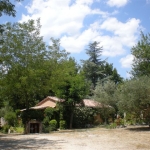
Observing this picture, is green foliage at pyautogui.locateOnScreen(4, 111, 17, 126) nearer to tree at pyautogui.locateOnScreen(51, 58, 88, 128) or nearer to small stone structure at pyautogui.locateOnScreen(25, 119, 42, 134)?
small stone structure at pyautogui.locateOnScreen(25, 119, 42, 134)

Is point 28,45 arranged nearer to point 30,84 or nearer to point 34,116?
point 30,84

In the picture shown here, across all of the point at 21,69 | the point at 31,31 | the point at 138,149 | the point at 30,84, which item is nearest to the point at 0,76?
the point at 21,69

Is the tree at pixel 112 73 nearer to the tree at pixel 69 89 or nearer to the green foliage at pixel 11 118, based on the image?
the tree at pixel 69 89

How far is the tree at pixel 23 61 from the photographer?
20.5 m

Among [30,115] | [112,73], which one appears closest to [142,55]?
[30,115]

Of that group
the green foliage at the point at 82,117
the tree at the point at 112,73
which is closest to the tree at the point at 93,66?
the tree at the point at 112,73

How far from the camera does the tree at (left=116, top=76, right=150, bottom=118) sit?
2366 cm

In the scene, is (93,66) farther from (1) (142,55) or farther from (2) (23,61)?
(2) (23,61)

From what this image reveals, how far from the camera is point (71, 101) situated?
2875cm

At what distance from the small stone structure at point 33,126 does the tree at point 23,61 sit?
8.87 ft

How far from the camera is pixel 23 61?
22.7 metres

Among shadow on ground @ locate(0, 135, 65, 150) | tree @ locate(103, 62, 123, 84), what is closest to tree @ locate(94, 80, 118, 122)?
shadow on ground @ locate(0, 135, 65, 150)

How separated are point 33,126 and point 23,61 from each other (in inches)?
283

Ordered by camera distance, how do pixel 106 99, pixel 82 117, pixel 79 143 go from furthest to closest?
pixel 106 99 → pixel 82 117 → pixel 79 143
